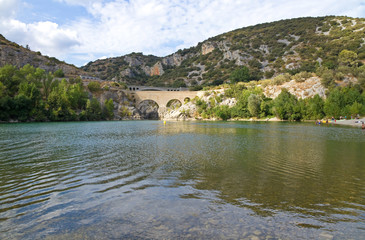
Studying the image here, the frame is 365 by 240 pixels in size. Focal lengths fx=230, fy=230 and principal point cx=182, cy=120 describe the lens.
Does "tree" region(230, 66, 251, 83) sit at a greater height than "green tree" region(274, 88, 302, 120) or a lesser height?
greater

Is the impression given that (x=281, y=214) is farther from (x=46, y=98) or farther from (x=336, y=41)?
(x=336, y=41)

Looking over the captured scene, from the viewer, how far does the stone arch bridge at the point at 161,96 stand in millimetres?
102875

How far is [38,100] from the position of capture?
218ft

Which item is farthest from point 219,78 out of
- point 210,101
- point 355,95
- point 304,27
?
point 355,95

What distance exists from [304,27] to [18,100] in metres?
152

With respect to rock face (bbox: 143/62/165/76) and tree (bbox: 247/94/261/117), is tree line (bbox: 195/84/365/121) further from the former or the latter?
rock face (bbox: 143/62/165/76)

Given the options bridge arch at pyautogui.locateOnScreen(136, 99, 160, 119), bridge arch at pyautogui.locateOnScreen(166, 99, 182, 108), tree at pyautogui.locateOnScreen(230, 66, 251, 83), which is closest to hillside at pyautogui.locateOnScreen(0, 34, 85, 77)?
bridge arch at pyautogui.locateOnScreen(136, 99, 160, 119)

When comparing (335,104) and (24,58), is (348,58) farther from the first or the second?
(24,58)

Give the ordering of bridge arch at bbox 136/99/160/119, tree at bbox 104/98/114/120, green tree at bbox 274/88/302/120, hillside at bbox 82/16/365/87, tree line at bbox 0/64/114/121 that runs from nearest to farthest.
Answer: tree line at bbox 0/64/114/121, green tree at bbox 274/88/302/120, tree at bbox 104/98/114/120, hillside at bbox 82/16/365/87, bridge arch at bbox 136/99/160/119

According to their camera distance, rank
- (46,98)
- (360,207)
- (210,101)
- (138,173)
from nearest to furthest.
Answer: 1. (360,207)
2. (138,173)
3. (46,98)
4. (210,101)

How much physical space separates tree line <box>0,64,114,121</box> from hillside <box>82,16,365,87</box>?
6724 centimetres

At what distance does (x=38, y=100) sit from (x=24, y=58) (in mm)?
47720

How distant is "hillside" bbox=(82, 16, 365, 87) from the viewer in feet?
350

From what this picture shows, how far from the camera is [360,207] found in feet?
22.1
